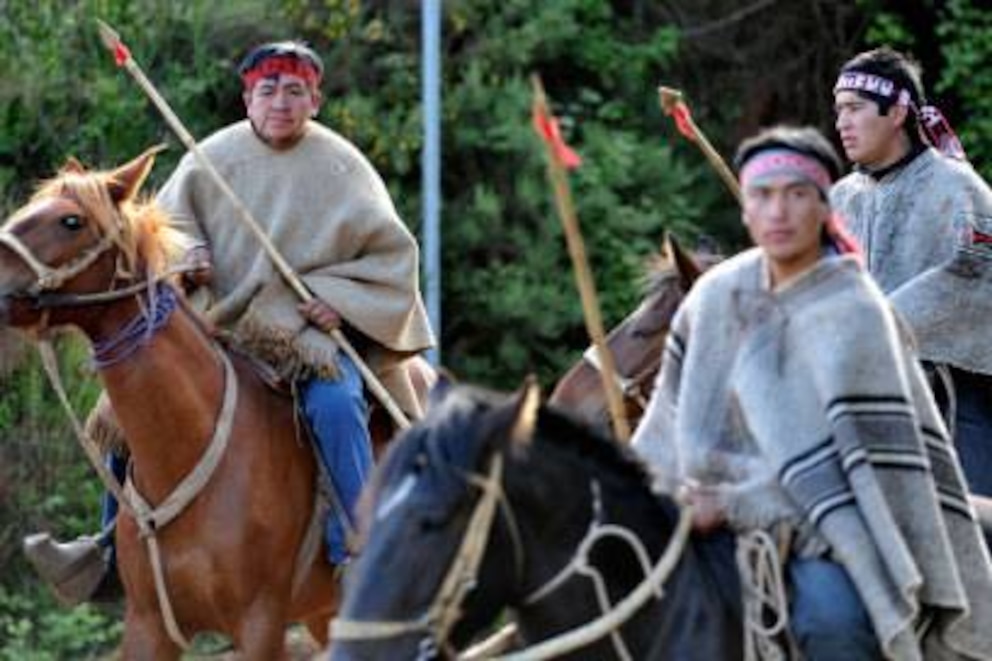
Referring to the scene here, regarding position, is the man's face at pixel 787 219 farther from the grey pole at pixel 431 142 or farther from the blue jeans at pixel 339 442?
the grey pole at pixel 431 142

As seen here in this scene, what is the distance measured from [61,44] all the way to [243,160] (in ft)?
16.2

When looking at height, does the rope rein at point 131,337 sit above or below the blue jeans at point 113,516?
above

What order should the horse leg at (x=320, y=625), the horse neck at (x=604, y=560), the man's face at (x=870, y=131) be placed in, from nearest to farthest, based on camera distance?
the horse neck at (x=604, y=560) → the man's face at (x=870, y=131) → the horse leg at (x=320, y=625)

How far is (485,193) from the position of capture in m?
13.9

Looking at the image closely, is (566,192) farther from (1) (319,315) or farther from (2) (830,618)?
(1) (319,315)

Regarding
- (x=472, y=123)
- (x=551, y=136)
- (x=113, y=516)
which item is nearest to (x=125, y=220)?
(x=113, y=516)

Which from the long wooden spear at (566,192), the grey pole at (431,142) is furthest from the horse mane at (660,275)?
the grey pole at (431,142)

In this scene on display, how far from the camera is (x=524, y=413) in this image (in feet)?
16.3

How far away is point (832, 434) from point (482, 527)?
2.89 feet

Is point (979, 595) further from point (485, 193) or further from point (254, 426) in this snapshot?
point (485, 193)

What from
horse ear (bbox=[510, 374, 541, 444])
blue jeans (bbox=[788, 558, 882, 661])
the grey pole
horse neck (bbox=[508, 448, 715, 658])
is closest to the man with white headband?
blue jeans (bbox=[788, 558, 882, 661])

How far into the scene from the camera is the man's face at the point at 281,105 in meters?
8.64

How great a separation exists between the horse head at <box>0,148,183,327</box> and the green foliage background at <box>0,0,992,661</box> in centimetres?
401

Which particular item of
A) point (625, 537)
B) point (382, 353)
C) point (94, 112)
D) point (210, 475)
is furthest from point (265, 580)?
point (94, 112)
